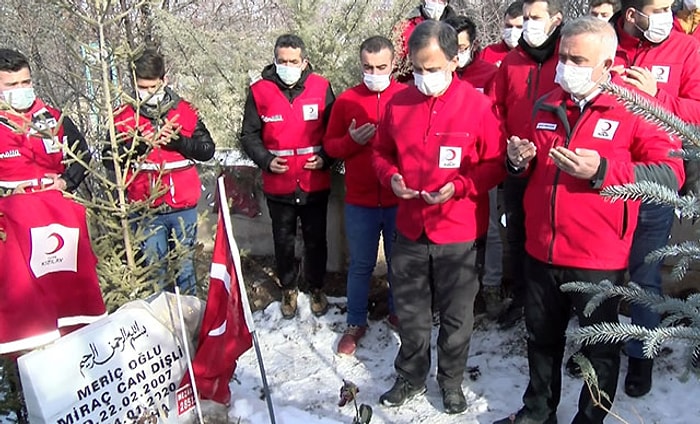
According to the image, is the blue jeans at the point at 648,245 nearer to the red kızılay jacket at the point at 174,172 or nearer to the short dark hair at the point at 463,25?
the short dark hair at the point at 463,25

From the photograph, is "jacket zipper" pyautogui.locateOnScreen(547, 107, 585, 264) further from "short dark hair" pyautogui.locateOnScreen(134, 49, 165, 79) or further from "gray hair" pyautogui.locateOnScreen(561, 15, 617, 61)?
"short dark hair" pyautogui.locateOnScreen(134, 49, 165, 79)

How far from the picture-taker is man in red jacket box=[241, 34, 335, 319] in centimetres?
455

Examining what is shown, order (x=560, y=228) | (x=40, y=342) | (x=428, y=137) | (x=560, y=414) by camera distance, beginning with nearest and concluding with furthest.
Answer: (x=40, y=342) → (x=560, y=228) → (x=428, y=137) → (x=560, y=414)

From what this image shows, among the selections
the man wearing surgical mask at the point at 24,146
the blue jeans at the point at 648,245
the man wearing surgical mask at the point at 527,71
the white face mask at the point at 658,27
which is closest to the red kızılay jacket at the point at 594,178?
the blue jeans at the point at 648,245

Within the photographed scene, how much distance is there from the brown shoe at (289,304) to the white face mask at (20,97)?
245cm

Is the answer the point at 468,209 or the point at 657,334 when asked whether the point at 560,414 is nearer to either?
the point at 468,209

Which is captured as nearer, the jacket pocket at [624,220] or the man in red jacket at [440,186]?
the jacket pocket at [624,220]

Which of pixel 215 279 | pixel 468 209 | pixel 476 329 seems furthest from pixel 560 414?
pixel 215 279

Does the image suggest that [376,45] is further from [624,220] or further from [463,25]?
[624,220]

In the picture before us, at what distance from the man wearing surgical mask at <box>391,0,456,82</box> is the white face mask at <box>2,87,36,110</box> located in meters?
2.80

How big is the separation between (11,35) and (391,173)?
4886 mm

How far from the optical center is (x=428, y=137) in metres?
3.41

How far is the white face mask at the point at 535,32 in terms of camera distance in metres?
3.83

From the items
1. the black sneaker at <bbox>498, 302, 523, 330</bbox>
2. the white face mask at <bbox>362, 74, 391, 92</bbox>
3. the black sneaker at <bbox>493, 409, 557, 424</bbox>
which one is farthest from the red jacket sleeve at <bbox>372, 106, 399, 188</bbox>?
the black sneaker at <bbox>498, 302, 523, 330</bbox>
